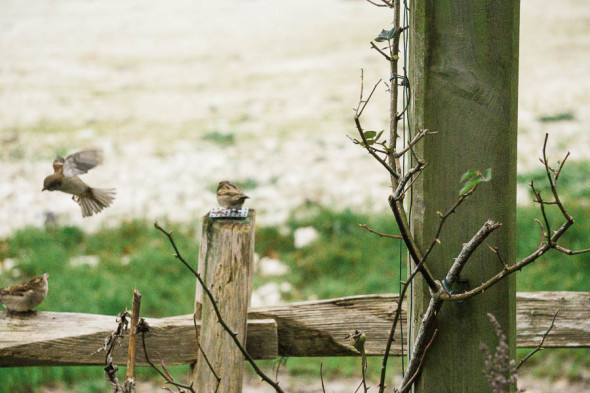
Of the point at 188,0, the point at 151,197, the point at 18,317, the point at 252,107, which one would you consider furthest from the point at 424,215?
Answer: the point at 188,0

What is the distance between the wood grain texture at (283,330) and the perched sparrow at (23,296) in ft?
0.12

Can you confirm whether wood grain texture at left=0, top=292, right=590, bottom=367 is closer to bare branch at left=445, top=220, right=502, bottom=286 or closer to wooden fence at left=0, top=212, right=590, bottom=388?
wooden fence at left=0, top=212, right=590, bottom=388

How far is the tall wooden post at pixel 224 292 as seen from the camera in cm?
188

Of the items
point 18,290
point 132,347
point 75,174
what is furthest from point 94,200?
point 132,347

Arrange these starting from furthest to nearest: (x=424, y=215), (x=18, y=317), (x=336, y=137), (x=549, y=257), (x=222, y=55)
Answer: (x=222, y=55) → (x=336, y=137) → (x=549, y=257) → (x=18, y=317) → (x=424, y=215)

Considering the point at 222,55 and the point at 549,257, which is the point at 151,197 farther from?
the point at 222,55

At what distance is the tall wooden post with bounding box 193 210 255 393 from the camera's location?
1.88 meters

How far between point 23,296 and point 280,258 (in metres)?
3.00

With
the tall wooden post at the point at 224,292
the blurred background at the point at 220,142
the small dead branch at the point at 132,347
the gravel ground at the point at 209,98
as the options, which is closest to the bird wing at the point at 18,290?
the tall wooden post at the point at 224,292

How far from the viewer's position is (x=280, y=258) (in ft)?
16.5

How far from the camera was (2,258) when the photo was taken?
5.00m

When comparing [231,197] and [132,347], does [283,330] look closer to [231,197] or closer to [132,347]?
[231,197]

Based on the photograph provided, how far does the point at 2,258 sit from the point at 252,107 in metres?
4.83

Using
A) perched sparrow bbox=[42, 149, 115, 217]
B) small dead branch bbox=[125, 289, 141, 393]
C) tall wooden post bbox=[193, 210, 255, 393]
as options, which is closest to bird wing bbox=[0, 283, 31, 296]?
perched sparrow bbox=[42, 149, 115, 217]
